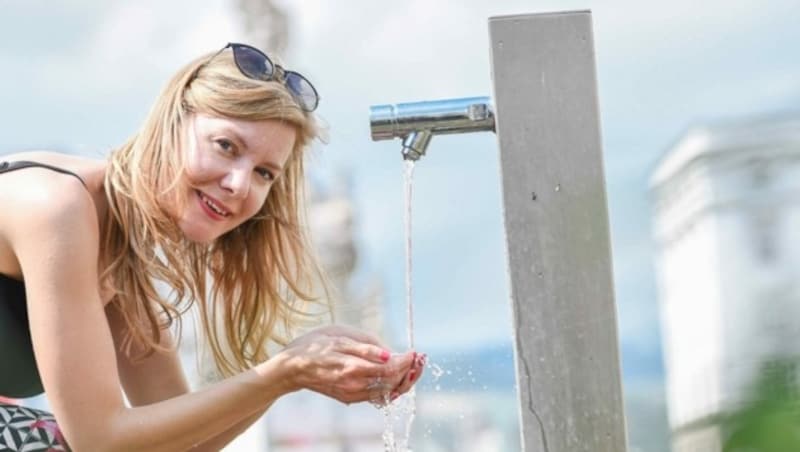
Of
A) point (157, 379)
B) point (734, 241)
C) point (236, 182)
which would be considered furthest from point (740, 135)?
point (157, 379)

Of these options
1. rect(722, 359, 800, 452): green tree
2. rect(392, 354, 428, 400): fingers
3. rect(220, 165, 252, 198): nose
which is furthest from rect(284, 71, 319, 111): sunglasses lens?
rect(722, 359, 800, 452): green tree

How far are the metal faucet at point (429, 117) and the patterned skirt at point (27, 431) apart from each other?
845 mm

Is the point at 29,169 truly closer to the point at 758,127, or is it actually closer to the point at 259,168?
the point at 259,168

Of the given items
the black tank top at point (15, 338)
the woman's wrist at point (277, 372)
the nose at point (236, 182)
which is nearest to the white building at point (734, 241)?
the woman's wrist at point (277, 372)

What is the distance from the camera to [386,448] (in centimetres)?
249

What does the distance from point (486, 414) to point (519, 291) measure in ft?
2.95

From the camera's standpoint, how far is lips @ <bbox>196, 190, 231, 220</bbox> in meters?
2.17

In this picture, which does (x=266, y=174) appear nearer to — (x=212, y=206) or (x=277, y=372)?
(x=212, y=206)

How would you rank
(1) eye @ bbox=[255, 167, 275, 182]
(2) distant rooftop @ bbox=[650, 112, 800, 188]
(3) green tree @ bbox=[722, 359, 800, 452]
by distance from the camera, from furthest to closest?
(1) eye @ bbox=[255, 167, 275, 182] < (2) distant rooftop @ bbox=[650, 112, 800, 188] < (3) green tree @ bbox=[722, 359, 800, 452]

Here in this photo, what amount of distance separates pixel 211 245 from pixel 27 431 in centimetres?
56

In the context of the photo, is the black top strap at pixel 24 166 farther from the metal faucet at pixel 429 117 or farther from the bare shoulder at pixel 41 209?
the metal faucet at pixel 429 117

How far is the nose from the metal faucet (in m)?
0.28

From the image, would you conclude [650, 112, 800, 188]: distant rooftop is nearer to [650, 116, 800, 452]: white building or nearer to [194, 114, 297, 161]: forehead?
[650, 116, 800, 452]: white building

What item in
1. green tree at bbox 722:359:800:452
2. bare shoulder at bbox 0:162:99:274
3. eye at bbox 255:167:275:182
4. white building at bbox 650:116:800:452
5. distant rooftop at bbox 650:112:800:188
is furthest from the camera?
eye at bbox 255:167:275:182
